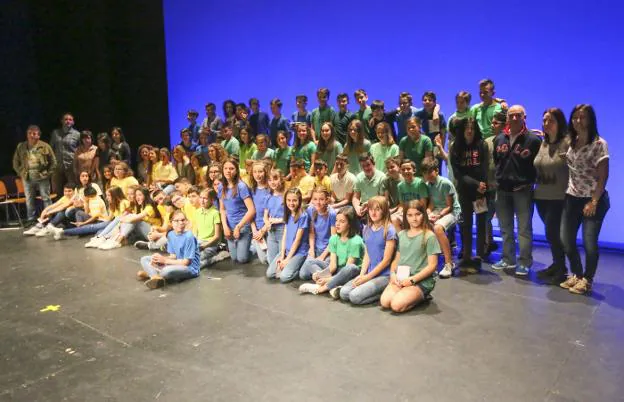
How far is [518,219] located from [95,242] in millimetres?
4637

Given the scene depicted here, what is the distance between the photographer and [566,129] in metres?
4.34

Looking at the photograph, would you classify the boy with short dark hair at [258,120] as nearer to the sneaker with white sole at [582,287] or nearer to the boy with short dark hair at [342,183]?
the boy with short dark hair at [342,183]

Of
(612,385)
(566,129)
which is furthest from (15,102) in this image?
(612,385)

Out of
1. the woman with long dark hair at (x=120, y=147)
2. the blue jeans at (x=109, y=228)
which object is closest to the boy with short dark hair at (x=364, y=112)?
the blue jeans at (x=109, y=228)

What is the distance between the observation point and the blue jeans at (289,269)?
4734 millimetres

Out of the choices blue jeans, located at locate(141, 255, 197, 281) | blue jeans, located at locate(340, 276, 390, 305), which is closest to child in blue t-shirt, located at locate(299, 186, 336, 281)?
blue jeans, located at locate(340, 276, 390, 305)

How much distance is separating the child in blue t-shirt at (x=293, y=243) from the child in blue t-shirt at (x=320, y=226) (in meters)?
0.06

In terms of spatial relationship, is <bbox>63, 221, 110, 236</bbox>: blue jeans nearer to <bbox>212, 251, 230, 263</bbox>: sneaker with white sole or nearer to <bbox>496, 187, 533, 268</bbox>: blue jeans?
<bbox>212, 251, 230, 263</bbox>: sneaker with white sole

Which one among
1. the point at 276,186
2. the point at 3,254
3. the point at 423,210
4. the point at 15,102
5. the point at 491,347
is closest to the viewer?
the point at 491,347

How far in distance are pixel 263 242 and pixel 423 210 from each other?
197 cm

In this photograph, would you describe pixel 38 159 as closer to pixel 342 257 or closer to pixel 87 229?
pixel 87 229

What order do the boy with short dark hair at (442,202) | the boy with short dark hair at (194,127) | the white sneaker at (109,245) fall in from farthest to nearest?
the boy with short dark hair at (194,127), the white sneaker at (109,245), the boy with short dark hair at (442,202)

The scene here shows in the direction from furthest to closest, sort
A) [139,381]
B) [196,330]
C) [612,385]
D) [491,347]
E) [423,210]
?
[423,210]
[196,330]
[491,347]
[139,381]
[612,385]

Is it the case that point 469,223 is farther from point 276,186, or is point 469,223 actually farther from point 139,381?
point 139,381
